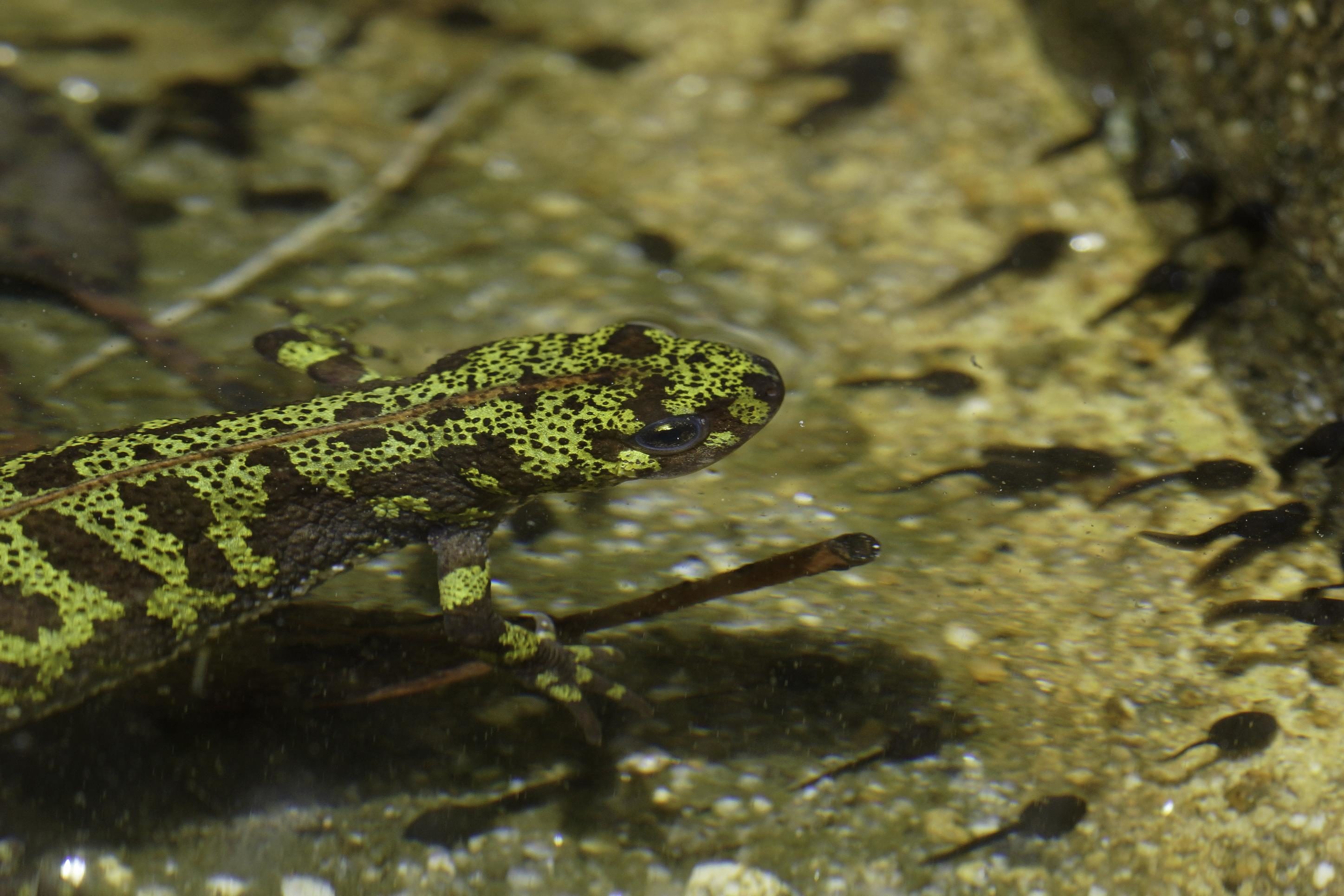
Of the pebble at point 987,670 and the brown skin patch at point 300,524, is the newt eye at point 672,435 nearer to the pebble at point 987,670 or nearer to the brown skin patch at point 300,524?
the brown skin patch at point 300,524

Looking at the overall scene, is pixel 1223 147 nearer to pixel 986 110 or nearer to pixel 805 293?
pixel 986 110

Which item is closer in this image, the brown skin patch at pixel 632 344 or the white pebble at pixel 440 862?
the white pebble at pixel 440 862

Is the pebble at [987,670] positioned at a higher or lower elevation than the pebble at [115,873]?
higher

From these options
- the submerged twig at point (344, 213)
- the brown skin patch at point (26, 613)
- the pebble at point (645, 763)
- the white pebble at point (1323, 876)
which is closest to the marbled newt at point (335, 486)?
the brown skin patch at point (26, 613)

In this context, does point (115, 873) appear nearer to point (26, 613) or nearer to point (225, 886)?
point (225, 886)

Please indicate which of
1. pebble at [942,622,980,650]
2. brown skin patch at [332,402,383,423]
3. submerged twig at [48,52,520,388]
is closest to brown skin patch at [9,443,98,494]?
submerged twig at [48,52,520,388]

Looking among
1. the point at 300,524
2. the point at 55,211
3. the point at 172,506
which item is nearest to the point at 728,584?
the point at 300,524

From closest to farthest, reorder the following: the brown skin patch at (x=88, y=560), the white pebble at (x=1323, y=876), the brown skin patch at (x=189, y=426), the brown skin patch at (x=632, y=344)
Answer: the white pebble at (x=1323, y=876) → the brown skin patch at (x=88, y=560) → the brown skin patch at (x=189, y=426) → the brown skin patch at (x=632, y=344)
